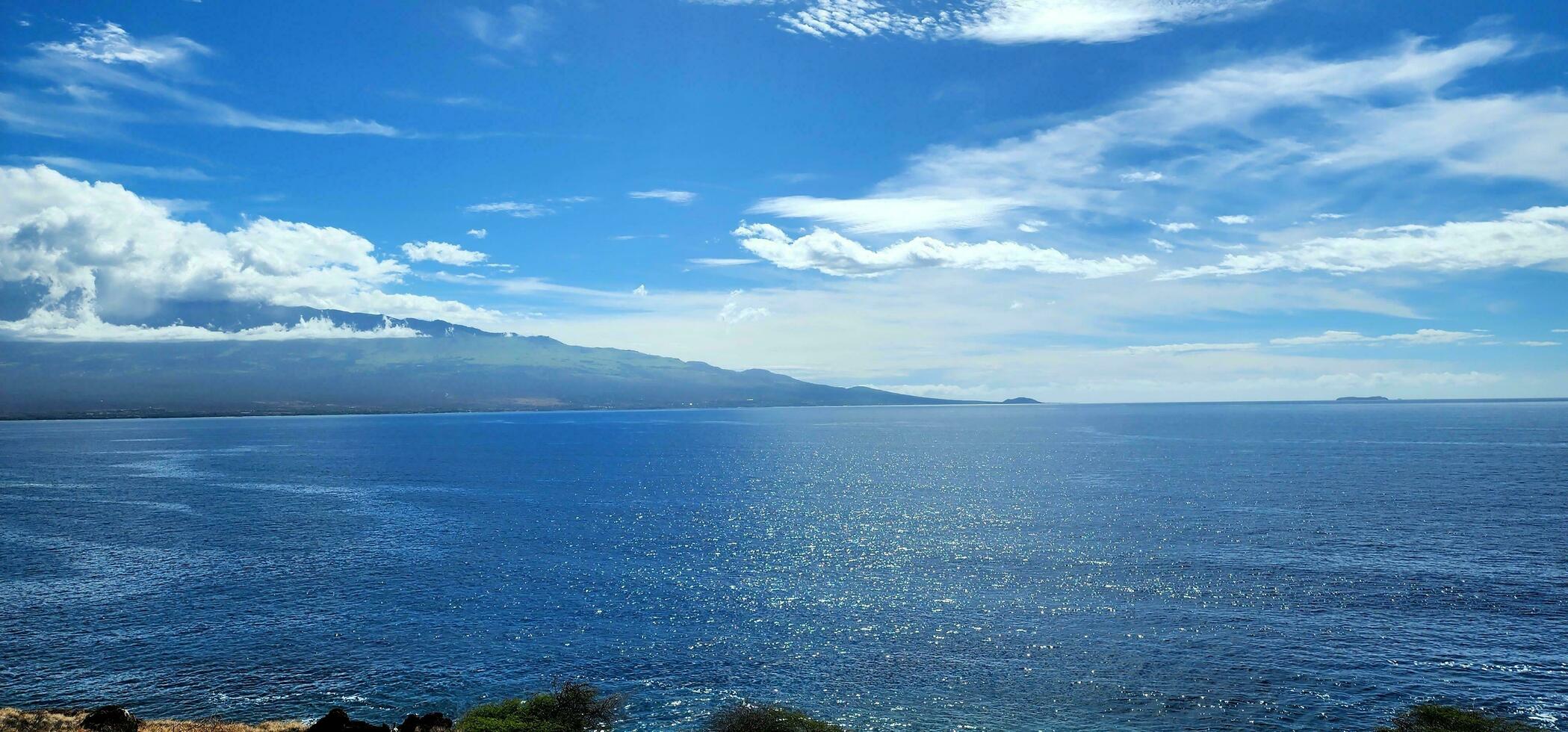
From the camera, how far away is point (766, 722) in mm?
52812

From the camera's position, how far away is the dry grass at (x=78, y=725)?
163ft

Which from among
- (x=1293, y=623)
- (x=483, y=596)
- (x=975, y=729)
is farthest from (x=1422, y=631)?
(x=483, y=596)

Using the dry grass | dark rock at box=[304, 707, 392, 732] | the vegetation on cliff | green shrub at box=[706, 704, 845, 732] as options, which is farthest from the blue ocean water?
dark rock at box=[304, 707, 392, 732]

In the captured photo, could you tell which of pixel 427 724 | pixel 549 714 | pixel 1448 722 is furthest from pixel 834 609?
pixel 1448 722

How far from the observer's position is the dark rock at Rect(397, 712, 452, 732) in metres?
50.9

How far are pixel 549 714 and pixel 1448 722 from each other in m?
57.1

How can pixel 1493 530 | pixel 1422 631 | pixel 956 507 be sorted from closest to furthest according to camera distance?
pixel 1422 631, pixel 1493 530, pixel 956 507

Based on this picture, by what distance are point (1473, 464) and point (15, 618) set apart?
254301 mm

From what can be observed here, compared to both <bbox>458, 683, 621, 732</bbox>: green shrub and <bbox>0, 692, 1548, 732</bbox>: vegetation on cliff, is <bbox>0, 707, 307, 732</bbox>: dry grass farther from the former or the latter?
<bbox>458, 683, 621, 732</bbox>: green shrub

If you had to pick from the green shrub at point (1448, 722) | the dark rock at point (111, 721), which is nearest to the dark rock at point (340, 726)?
the dark rock at point (111, 721)

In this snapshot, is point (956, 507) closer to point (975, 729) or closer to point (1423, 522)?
point (1423, 522)

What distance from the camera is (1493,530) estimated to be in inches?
4245

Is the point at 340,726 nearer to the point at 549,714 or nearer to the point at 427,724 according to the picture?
the point at 427,724

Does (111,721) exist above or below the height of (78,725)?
above
